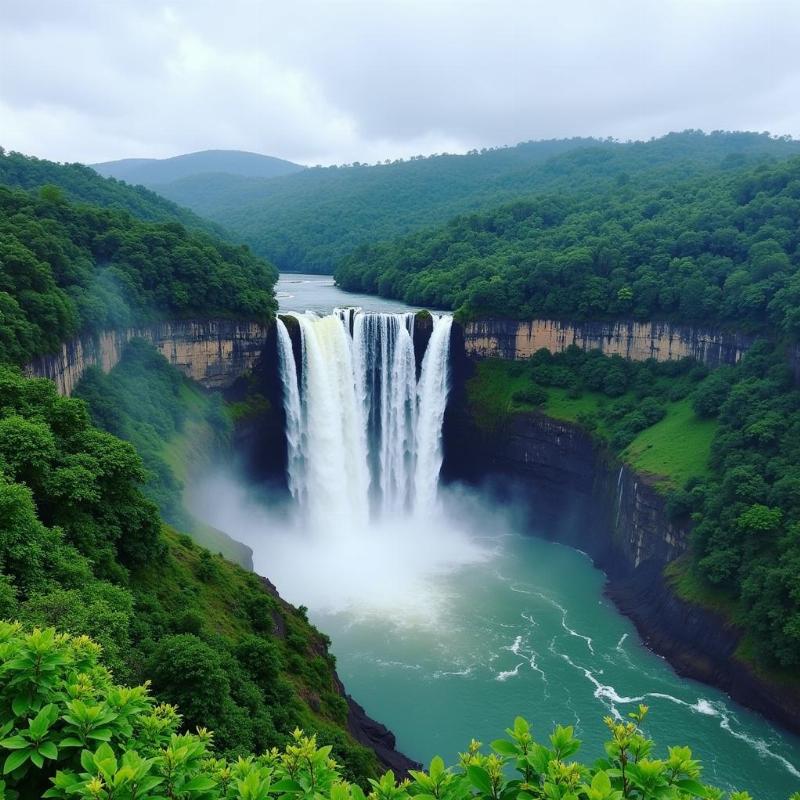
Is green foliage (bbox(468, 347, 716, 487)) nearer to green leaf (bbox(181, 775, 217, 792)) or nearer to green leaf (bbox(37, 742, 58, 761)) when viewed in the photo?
green leaf (bbox(181, 775, 217, 792))

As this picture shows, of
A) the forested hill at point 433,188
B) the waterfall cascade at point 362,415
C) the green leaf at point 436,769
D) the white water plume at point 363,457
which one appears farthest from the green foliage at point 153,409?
the forested hill at point 433,188

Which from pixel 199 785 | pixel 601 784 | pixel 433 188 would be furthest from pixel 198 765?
pixel 433 188

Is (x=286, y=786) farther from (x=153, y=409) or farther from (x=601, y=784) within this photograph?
(x=153, y=409)

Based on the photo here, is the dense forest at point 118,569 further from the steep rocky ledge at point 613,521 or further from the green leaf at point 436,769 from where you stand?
the steep rocky ledge at point 613,521

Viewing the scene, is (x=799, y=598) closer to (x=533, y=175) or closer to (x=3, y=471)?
(x=3, y=471)

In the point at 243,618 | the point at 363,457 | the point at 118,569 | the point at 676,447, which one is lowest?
the point at 363,457

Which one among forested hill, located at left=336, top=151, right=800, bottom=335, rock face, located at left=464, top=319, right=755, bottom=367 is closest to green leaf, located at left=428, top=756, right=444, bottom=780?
forested hill, located at left=336, top=151, right=800, bottom=335
